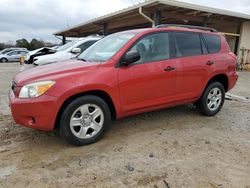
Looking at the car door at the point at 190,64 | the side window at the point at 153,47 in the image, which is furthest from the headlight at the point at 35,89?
the car door at the point at 190,64

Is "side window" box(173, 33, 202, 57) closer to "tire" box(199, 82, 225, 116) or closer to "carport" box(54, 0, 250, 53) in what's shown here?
"tire" box(199, 82, 225, 116)

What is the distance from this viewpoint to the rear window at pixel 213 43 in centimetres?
518

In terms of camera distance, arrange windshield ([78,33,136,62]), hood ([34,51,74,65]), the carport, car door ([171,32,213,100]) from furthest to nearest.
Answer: the carport < hood ([34,51,74,65]) < car door ([171,32,213,100]) < windshield ([78,33,136,62])

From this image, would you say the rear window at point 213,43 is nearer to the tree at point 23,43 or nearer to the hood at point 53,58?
the hood at point 53,58

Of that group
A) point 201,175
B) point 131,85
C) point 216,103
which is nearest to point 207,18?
point 216,103

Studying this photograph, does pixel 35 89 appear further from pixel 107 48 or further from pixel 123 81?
pixel 107 48

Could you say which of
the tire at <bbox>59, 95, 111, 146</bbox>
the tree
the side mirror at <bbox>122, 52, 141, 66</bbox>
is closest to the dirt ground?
the tire at <bbox>59, 95, 111, 146</bbox>

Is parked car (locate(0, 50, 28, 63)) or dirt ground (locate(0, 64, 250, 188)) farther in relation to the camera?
parked car (locate(0, 50, 28, 63))

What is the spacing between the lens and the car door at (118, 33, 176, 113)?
4.01 m

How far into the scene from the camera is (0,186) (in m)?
2.79

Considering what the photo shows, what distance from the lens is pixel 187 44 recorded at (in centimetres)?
485

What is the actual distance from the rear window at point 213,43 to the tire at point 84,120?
2.61m

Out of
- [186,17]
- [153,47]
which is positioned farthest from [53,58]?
[186,17]

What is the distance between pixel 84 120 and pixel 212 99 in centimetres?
284
